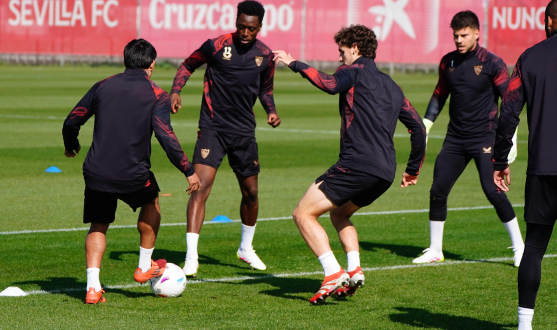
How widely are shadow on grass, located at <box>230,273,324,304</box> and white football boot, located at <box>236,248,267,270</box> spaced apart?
227 mm

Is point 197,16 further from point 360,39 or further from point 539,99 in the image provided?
point 539,99

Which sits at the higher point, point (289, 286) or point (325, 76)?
point (325, 76)

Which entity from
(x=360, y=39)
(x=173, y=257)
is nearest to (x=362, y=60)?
(x=360, y=39)

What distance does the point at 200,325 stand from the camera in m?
5.89

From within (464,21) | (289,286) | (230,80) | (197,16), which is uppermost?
(464,21)

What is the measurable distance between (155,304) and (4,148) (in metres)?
10.3

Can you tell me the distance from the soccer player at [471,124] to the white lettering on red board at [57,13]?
37.2 m

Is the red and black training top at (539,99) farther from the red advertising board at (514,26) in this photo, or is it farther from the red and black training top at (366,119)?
the red advertising board at (514,26)

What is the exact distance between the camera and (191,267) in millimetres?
7457

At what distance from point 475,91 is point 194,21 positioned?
3600cm

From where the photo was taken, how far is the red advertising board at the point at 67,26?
1725 inches

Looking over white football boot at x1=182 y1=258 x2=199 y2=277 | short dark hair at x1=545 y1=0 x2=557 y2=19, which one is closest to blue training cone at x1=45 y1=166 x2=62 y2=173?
white football boot at x1=182 y1=258 x2=199 y2=277

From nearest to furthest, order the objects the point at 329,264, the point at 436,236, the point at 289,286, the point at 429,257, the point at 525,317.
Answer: the point at 525,317 → the point at 329,264 → the point at 289,286 → the point at 429,257 → the point at 436,236

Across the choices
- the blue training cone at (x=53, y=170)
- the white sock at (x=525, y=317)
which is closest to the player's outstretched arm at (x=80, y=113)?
the white sock at (x=525, y=317)
